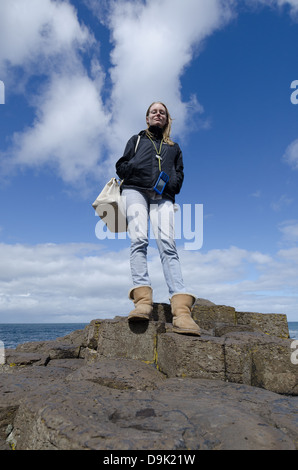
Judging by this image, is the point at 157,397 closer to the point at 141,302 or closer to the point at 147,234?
the point at 141,302

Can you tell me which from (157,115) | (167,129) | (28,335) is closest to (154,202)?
(167,129)

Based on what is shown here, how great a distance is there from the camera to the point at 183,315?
12.5ft

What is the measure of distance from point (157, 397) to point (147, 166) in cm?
308

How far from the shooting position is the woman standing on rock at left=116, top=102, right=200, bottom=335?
3.92 metres

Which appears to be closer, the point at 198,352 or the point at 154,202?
the point at 198,352

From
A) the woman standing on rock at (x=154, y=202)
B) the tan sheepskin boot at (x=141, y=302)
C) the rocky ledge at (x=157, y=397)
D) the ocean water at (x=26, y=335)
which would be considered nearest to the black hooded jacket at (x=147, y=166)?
the woman standing on rock at (x=154, y=202)

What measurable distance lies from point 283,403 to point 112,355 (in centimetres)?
223

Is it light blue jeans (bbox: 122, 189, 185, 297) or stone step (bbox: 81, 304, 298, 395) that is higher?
light blue jeans (bbox: 122, 189, 185, 297)

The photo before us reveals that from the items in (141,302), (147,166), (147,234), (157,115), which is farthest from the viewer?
(157,115)

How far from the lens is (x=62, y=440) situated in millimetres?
1669

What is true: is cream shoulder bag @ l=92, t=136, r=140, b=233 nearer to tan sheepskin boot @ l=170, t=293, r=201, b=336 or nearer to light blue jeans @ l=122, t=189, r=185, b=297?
light blue jeans @ l=122, t=189, r=185, b=297

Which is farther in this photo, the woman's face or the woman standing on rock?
the woman's face

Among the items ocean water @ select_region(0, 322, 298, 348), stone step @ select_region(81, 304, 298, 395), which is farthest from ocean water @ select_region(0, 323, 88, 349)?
stone step @ select_region(81, 304, 298, 395)
